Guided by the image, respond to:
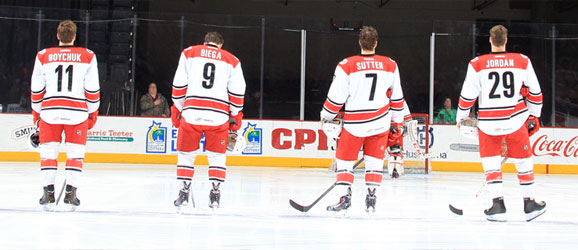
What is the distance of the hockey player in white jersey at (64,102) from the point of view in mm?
4359

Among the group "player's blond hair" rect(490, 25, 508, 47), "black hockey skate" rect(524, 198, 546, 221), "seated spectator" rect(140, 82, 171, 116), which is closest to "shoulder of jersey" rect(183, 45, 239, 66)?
"player's blond hair" rect(490, 25, 508, 47)

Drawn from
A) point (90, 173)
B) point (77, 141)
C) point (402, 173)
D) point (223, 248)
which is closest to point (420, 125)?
point (402, 173)

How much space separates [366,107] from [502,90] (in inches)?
36.5

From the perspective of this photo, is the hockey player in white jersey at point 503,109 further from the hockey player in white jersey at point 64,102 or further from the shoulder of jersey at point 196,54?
the hockey player in white jersey at point 64,102

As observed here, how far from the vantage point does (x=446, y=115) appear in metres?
11.0

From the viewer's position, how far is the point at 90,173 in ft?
26.7

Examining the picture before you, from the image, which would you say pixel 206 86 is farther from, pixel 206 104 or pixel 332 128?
pixel 332 128

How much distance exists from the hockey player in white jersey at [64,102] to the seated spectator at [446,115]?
24.8 ft

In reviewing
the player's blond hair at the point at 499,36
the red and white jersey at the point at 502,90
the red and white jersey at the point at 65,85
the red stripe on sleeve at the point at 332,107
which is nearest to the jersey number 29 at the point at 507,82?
the red and white jersey at the point at 502,90

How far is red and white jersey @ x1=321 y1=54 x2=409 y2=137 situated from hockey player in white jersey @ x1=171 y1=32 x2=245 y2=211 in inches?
27.9

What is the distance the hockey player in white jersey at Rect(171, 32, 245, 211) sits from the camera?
4.33m

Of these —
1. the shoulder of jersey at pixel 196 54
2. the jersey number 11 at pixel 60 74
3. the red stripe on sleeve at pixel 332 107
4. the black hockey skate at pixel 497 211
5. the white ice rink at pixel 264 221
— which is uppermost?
the shoulder of jersey at pixel 196 54

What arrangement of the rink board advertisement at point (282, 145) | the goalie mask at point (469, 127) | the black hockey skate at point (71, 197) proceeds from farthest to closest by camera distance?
the rink board advertisement at point (282, 145)
the goalie mask at point (469, 127)
the black hockey skate at point (71, 197)

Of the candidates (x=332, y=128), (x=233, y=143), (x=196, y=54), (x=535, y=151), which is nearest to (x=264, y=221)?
(x=233, y=143)
